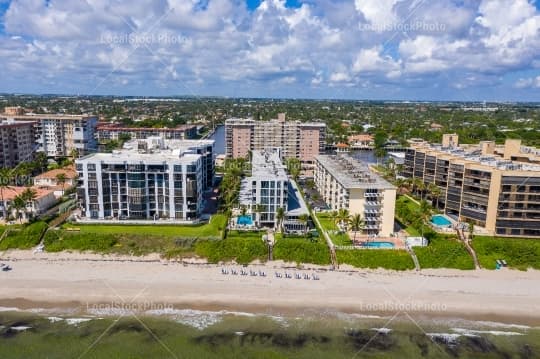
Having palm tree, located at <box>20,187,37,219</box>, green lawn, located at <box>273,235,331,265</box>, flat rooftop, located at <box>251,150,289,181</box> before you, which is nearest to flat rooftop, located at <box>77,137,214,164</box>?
palm tree, located at <box>20,187,37,219</box>

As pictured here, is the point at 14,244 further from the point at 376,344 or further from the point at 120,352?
the point at 376,344

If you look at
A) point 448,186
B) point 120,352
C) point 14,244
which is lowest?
point 120,352

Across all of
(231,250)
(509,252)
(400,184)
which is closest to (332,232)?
(231,250)

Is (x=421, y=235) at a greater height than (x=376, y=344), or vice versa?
(x=421, y=235)

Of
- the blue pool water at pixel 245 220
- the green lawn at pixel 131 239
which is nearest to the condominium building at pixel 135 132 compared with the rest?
the blue pool water at pixel 245 220

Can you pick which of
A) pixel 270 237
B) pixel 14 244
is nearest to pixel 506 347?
pixel 270 237

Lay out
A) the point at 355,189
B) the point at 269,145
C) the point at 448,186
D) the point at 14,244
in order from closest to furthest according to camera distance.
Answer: the point at 14,244, the point at 355,189, the point at 448,186, the point at 269,145

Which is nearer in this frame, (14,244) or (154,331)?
(154,331)
